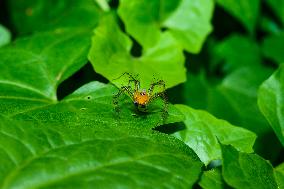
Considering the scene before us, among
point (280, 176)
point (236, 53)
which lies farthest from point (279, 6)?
point (280, 176)

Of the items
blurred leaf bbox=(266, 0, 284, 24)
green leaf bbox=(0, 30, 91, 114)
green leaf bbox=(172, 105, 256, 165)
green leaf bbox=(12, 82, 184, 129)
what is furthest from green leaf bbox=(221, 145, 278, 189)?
blurred leaf bbox=(266, 0, 284, 24)

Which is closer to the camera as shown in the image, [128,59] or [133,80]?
[133,80]

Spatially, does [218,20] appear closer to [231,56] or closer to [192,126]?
[231,56]

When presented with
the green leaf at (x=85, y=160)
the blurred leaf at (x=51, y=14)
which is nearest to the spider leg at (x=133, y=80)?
the green leaf at (x=85, y=160)

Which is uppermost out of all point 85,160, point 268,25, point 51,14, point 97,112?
point 51,14

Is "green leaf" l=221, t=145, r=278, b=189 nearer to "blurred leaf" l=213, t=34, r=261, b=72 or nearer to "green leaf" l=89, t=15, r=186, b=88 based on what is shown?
"green leaf" l=89, t=15, r=186, b=88

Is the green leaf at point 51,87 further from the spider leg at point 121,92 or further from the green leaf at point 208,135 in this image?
the green leaf at point 208,135

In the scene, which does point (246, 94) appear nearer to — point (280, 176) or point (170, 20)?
point (170, 20)
